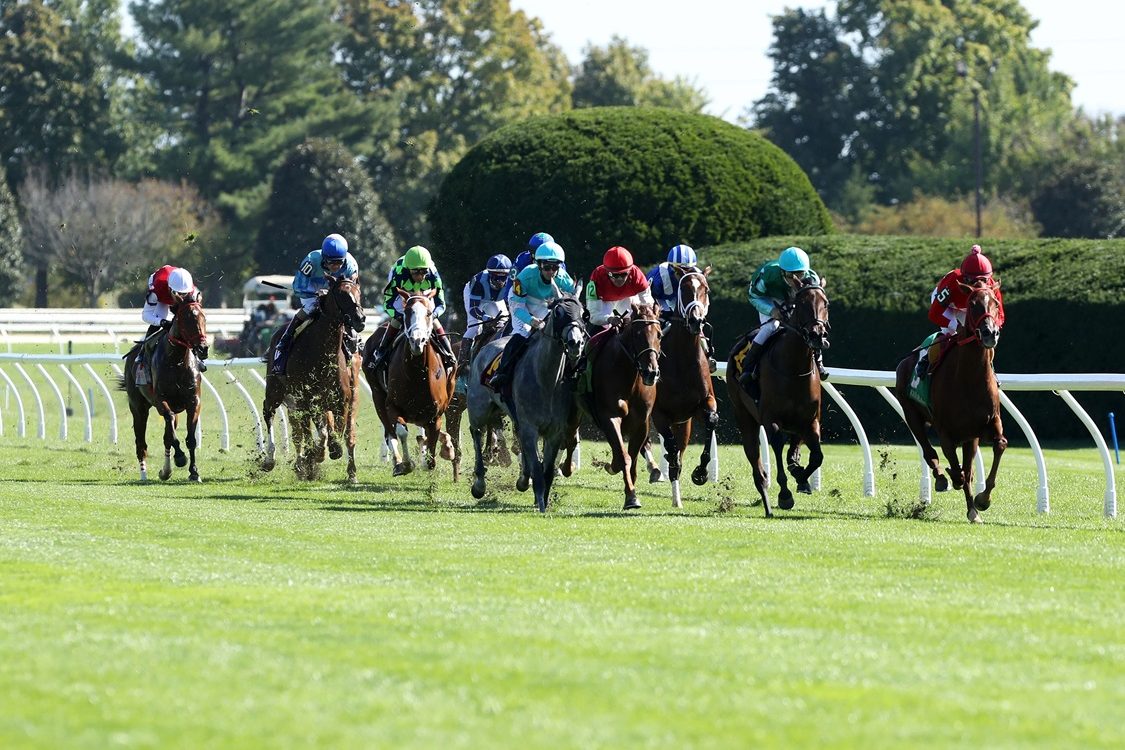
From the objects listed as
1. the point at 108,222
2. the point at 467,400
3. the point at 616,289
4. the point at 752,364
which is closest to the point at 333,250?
the point at 467,400

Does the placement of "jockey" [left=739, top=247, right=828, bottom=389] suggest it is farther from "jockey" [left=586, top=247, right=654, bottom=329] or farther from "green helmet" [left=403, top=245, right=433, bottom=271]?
"green helmet" [left=403, top=245, right=433, bottom=271]

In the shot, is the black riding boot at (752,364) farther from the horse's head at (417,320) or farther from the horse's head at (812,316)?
the horse's head at (417,320)

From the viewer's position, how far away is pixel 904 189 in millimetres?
61562

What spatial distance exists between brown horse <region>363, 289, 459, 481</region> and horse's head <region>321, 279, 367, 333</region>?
1.21 feet

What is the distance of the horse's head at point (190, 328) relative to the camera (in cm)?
1448

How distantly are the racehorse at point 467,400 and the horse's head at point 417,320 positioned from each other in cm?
42

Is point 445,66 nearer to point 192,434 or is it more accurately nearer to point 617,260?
point 192,434

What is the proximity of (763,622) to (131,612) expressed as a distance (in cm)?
233

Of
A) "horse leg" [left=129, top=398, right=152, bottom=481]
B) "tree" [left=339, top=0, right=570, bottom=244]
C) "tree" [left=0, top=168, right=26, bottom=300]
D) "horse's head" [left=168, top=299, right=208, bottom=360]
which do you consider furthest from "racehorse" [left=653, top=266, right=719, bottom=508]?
"tree" [left=339, top=0, right=570, bottom=244]

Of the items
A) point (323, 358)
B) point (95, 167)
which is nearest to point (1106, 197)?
point (95, 167)

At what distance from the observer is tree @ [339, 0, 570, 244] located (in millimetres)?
59031

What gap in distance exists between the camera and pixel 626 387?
12508 mm

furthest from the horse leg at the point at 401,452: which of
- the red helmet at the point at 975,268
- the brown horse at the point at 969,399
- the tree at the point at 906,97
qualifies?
the tree at the point at 906,97

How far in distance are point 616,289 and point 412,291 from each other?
217 centimetres
